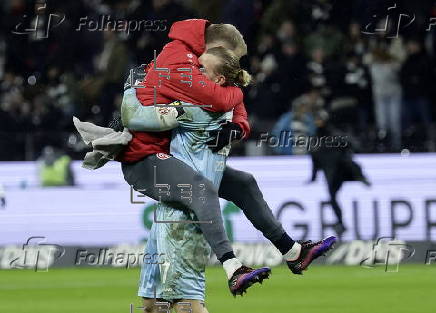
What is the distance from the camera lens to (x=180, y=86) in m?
8.16

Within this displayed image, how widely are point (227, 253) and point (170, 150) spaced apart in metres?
0.77

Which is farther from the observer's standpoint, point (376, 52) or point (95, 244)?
point (376, 52)

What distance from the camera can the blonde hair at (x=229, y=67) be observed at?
8.30m

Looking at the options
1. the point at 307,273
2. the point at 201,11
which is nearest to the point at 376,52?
the point at 201,11

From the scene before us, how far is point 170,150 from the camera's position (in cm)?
845

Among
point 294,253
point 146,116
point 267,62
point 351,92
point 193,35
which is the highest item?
point 267,62

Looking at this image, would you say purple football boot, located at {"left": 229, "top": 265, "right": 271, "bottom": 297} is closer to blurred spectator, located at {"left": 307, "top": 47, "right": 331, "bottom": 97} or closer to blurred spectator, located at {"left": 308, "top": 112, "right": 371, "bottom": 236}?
blurred spectator, located at {"left": 308, "top": 112, "right": 371, "bottom": 236}

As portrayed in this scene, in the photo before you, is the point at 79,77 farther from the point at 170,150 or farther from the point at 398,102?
the point at 170,150

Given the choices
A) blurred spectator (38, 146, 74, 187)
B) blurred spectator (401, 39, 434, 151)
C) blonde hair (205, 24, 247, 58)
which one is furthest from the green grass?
blonde hair (205, 24, 247, 58)

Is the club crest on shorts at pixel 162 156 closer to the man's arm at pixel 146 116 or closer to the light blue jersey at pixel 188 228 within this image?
the light blue jersey at pixel 188 228

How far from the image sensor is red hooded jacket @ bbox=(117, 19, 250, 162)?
817 cm

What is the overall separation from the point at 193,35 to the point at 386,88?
10.1m

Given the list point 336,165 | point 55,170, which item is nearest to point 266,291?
point 336,165

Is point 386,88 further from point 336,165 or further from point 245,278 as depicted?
point 245,278
